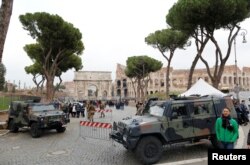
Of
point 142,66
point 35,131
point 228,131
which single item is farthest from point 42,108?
point 142,66

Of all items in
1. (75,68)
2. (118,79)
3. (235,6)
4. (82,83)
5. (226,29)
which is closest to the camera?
(235,6)

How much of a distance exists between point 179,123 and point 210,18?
15312 mm

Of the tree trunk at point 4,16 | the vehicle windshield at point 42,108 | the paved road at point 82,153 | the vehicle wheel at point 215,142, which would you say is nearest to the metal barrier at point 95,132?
the paved road at point 82,153

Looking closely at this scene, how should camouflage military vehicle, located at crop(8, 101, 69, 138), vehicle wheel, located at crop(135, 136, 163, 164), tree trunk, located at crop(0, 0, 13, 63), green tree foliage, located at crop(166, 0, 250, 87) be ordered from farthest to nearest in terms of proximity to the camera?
1. green tree foliage, located at crop(166, 0, 250, 87)
2. camouflage military vehicle, located at crop(8, 101, 69, 138)
3. tree trunk, located at crop(0, 0, 13, 63)
4. vehicle wheel, located at crop(135, 136, 163, 164)

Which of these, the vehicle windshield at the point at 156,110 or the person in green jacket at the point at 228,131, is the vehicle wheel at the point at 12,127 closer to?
the vehicle windshield at the point at 156,110

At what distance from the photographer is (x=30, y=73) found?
203 ft

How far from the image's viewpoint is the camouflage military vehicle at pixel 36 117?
16.1 metres

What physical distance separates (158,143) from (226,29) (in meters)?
18.1

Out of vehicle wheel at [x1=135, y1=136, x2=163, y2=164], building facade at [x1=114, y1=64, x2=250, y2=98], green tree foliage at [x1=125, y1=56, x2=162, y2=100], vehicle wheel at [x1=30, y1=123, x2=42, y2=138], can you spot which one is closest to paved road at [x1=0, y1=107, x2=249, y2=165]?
vehicle wheel at [x1=135, y1=136, x2=163, y2=164]

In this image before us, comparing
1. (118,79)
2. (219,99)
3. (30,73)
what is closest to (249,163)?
(219,99)

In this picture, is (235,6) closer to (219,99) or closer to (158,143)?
(219,99)

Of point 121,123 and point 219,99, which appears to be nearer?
point 121,123

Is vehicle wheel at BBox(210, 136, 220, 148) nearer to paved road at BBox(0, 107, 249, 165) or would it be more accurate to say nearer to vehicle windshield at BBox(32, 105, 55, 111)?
paved road at BBox(0, 107, 249, 165)

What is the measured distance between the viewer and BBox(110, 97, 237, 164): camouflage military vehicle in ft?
30.8
